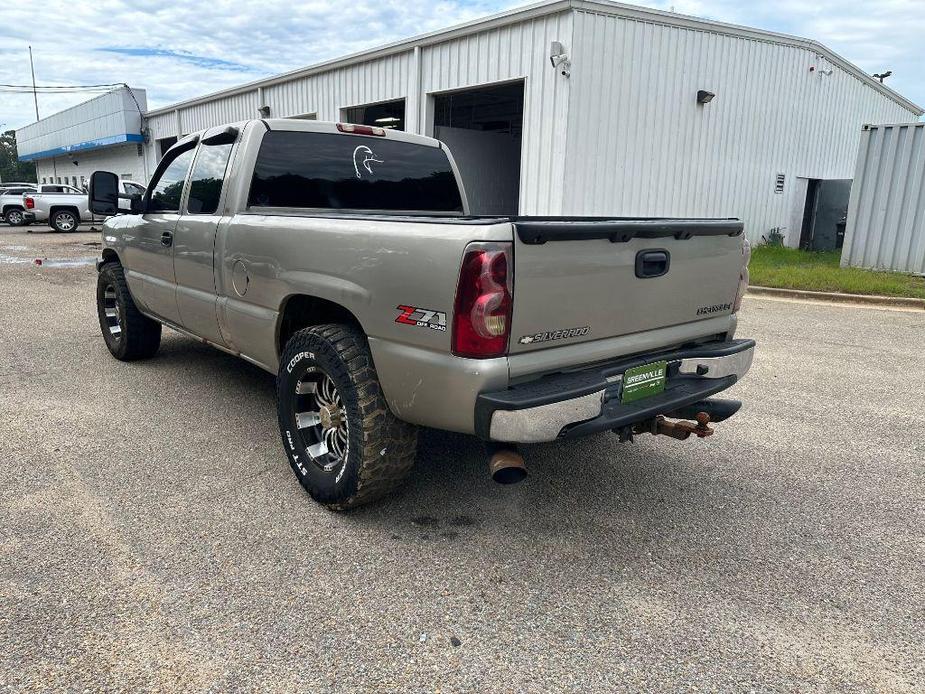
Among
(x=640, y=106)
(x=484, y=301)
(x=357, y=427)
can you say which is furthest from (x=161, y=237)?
(x=640, y=106)

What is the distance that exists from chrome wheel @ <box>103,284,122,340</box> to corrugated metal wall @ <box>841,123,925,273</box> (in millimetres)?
13351

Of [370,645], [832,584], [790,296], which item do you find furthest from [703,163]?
[370,645]

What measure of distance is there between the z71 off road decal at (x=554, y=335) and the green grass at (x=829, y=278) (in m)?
9.51

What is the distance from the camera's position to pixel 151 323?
19.4 feet

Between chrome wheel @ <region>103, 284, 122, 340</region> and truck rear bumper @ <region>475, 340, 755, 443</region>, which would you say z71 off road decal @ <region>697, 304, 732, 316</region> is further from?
chrome wheel @ <region>103, 284, 122, 340</region>

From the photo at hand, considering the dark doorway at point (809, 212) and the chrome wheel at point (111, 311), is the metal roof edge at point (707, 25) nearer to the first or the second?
the dark doorway at point (809, 212)

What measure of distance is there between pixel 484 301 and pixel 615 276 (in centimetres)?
70

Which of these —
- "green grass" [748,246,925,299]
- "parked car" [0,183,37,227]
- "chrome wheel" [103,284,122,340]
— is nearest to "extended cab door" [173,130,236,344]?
"chrome wheel" [103,284,122,340]

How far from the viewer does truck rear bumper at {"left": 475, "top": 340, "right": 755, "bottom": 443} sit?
2598mm

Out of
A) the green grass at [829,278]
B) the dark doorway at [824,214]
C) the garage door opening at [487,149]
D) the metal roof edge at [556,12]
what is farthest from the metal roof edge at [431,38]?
the dark doorway at [824,214]

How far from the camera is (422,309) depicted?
273 cm

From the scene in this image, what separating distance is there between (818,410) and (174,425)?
462 centimetres

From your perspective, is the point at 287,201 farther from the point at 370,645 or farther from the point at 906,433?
the point at 906,433

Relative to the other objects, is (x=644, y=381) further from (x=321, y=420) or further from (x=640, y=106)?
(x=640, y=106)
